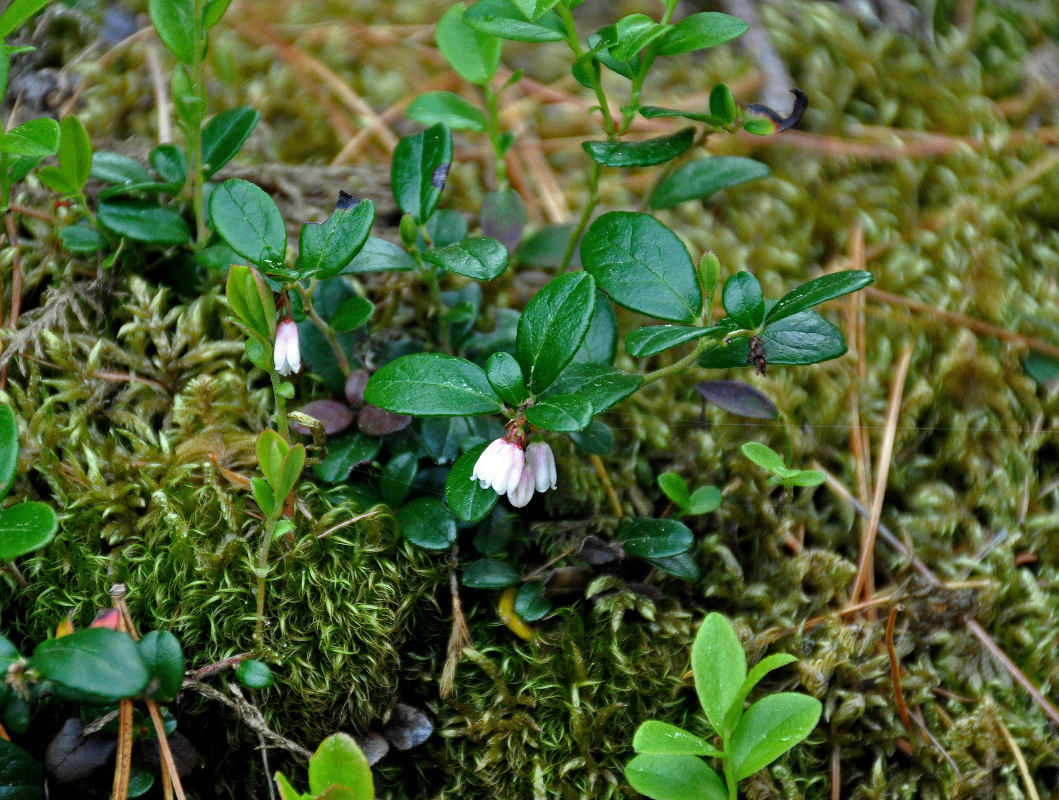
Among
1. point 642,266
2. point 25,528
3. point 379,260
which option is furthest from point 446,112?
point 25,528

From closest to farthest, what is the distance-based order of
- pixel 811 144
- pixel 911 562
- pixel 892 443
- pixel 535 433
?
pixel 535 433
pixel 911 562
pixel 892 443
pixel 811 144

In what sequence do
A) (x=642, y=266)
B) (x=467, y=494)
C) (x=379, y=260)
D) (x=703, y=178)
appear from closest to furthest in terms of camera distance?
(x=467, y=494), (x=642, y=266), (x=379, y=260), (x=703, y=178)

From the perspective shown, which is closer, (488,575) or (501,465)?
(501,465)

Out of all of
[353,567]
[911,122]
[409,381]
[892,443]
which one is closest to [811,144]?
[911,122]

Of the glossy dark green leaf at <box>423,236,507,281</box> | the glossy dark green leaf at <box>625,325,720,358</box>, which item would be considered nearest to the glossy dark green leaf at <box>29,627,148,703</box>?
the glossy dark green leaf at <box>423,236,507,281</box>

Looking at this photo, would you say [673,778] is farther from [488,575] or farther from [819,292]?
[819,292]

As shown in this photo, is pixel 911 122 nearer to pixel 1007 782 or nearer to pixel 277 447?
pixel 1007 782

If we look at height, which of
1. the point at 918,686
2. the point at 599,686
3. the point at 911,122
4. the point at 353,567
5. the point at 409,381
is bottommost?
the point at 918,686
